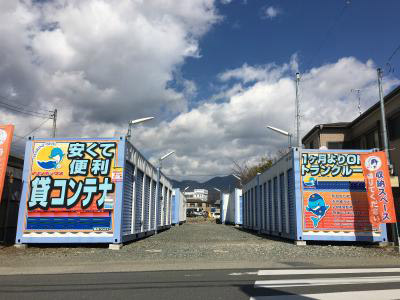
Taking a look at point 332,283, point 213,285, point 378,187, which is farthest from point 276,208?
point 213,285

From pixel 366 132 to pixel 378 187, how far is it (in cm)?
1224

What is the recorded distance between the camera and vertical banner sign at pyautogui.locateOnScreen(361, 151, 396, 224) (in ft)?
53.8

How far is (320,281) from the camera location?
787cm

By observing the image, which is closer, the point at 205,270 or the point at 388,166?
the point at 205,270

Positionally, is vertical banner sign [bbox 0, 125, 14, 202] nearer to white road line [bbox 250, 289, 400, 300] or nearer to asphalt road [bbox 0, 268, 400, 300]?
asphalt road [bbox 0, 268, 400, 300]

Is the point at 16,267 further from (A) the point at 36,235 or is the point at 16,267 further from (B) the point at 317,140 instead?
(B) the point at 317,140

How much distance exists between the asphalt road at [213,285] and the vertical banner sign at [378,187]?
7.25 m

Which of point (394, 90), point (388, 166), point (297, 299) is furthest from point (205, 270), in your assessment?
point (394, 90)

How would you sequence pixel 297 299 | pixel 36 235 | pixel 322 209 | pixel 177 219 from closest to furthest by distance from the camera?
pixel 297 299
pixel 36 235
pixel 322 209
pixel 177 219

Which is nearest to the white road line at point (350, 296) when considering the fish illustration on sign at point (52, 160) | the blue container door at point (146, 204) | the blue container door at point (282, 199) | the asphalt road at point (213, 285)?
the asphalt road at point (213, 285)

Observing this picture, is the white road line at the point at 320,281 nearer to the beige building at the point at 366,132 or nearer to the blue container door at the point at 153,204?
the beige building at the point at 366,132

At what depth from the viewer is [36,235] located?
16.4 metres

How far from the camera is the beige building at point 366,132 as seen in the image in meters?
22.0

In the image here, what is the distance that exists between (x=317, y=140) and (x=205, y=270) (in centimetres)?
2575
